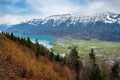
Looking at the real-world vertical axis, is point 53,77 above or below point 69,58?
above

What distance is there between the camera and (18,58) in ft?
66.8

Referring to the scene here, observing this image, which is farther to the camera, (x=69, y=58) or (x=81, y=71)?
(x=69, y=58)

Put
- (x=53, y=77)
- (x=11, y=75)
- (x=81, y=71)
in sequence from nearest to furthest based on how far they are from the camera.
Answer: (x=11, y=75), (x=53, y=77), (x=81, y=71)

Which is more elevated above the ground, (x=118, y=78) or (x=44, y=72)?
(x=44, y=72)

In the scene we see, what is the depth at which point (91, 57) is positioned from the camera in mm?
77062

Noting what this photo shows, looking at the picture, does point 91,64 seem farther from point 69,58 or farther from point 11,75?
point 11,75

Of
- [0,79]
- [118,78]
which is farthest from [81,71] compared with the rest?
[0,79]

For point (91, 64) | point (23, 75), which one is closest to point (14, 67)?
point (23, 75)

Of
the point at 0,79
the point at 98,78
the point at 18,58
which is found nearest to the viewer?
the point at 0,79

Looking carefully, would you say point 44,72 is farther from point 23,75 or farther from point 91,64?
point 91,64

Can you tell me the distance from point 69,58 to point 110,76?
1155 centimetres

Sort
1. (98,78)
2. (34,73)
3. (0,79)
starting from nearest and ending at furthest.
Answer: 1. (0,79)
2. (34,73)
3. (98,78)

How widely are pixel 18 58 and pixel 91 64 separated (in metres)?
56.3

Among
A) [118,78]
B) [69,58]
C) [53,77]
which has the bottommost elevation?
[118,78]
